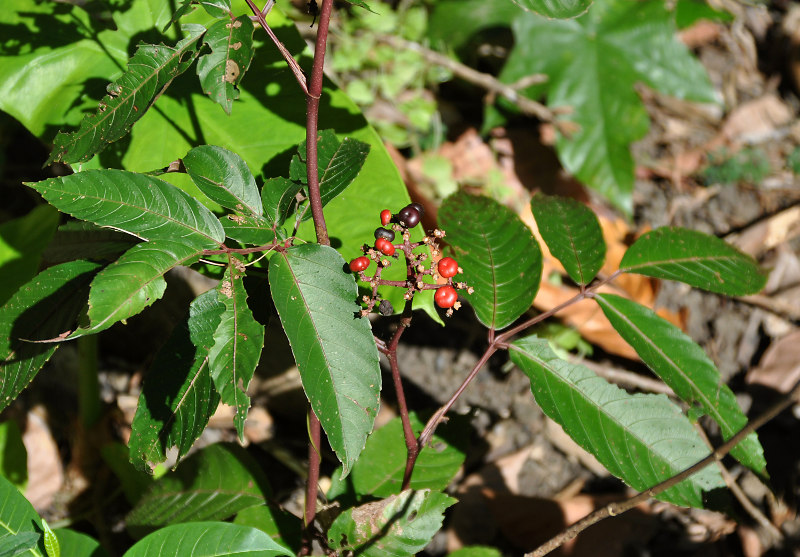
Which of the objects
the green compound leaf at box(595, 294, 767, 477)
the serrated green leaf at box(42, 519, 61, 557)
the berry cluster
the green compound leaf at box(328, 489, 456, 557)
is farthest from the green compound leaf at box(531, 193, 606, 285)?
the serrated green leaf at box(42, 519, 61, 557)

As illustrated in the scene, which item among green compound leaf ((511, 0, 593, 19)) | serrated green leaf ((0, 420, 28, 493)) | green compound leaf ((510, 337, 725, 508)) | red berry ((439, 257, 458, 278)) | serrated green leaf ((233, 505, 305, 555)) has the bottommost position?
serrated green leaf ((0, 420, 28, 493))

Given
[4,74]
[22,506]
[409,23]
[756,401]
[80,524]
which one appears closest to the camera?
[22,506]

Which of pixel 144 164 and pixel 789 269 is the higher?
pixel 144 164

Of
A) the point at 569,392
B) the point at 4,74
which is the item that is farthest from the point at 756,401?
the point at 4,74

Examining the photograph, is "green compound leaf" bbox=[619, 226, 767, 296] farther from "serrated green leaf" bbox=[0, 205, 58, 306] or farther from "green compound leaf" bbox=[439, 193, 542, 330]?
"serrated green leaf" bbox=[0, 205, 58, 306]

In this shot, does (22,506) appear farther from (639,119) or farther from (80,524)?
(639,119)
